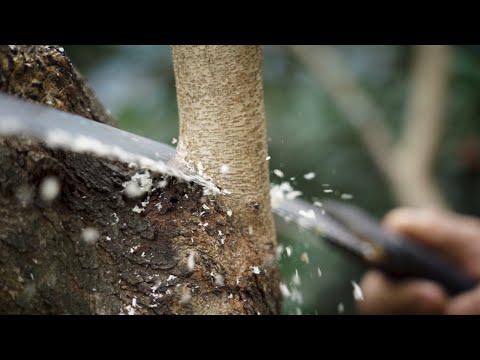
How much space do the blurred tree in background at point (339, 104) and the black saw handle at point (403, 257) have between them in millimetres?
1307

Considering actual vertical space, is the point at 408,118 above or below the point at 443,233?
above

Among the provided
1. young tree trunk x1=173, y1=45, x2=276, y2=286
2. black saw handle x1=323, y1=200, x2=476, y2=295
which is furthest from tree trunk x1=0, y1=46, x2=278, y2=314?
black saw handle x1=323, y1=200, x2=476, y2=295

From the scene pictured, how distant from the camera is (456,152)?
8.42 ft

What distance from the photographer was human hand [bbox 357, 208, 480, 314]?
929 mm

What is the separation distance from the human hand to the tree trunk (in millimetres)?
190

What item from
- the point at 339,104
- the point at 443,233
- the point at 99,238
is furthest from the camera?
the point at 339,104

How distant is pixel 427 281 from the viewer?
933mm

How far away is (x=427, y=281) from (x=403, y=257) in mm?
77

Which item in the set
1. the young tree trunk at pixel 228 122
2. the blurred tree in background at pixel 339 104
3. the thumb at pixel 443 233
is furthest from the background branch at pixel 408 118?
the young tree trunk at pixel 228 122

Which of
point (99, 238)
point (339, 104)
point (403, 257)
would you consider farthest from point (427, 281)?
point (339, 104)

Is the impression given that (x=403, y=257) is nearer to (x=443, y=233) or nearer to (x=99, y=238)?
(x=443, y=233)

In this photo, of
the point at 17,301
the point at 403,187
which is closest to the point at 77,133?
the point at 17,301

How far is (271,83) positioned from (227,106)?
168 cm
